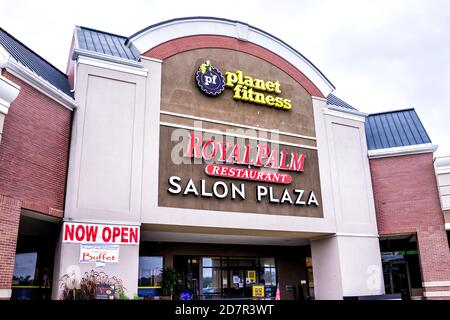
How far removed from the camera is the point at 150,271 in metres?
22.0

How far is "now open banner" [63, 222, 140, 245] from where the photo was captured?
15.3 m

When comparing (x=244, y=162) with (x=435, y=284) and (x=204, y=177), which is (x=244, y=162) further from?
(x=435, y=284)

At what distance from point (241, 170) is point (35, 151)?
9.09m

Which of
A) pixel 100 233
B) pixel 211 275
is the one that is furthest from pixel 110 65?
pixel 211 275

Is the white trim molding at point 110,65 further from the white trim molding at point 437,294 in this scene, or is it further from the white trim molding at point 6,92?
the white trim molding at point 437,294

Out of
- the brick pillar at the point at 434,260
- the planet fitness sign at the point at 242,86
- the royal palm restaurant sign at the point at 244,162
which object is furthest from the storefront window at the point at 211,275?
the brick pillar at the point at 434,260

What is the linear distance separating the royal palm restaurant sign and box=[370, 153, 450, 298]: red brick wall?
4.59m

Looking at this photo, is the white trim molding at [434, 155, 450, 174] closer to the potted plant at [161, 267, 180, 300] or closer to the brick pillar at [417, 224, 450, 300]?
the brick pillar at [417, 224, 450, 300]

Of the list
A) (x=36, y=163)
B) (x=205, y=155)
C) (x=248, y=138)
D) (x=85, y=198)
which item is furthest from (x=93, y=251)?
(x=248, y=138)

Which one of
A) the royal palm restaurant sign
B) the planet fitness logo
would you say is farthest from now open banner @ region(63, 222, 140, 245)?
the planet fitness logo

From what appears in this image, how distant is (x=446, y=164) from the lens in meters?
22.6

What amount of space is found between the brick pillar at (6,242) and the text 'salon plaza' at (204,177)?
0.05 metres
